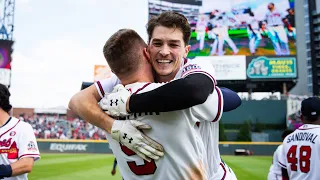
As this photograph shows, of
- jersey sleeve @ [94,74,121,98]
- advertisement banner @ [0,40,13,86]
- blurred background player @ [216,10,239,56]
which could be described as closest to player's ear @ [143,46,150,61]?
jersey sleeve @ [94,74,121,98]

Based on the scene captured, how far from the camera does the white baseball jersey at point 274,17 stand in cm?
3919

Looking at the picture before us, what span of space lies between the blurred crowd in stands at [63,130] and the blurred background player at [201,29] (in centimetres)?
1513

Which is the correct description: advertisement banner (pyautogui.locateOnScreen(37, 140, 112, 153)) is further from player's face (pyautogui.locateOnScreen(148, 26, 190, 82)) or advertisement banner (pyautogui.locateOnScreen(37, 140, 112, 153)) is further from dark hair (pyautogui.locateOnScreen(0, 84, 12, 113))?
player's face (pyautogui.locateOnScreen(148, 26, 190, 82))

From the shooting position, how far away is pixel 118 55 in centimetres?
199

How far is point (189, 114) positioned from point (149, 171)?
16.6 inches

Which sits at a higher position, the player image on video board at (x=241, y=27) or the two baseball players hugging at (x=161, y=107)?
the player image on video board at (x=241, y=27)

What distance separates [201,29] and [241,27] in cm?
454

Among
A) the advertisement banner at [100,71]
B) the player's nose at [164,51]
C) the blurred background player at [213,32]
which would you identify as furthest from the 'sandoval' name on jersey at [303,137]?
the advertisement banner at [100,71]

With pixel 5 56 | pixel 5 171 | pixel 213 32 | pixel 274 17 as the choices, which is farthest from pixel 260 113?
pixel 5 171

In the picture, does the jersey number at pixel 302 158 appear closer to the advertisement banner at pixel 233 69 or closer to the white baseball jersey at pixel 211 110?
the white baseball jersey at pixel 211 110

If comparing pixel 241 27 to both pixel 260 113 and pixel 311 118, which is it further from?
pixel 311 118

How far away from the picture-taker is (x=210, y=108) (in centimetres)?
196

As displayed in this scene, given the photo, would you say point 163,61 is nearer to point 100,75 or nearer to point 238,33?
point 238,33

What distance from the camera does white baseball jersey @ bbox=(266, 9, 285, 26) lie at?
1543 inches
